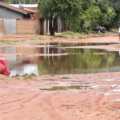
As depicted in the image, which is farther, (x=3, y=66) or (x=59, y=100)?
(x=3, y=66)

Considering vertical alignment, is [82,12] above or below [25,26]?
above

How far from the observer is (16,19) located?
191 feet

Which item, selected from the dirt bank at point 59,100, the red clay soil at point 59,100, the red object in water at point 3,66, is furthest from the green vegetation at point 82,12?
the dirt bank at point 59,100

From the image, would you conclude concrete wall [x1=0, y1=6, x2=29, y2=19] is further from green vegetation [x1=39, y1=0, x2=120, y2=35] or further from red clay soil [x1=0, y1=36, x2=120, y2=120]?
red clay soil [x1=0, y1=36, x2=120, y2=120]

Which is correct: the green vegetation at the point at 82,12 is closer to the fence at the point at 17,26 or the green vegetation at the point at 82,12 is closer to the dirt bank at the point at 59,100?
the fence at the point at 17,26

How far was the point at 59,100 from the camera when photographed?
10578mm

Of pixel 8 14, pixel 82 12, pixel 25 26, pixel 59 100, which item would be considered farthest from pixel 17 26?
pixel 59 100

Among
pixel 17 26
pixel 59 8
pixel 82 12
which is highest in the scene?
pixel 59 8

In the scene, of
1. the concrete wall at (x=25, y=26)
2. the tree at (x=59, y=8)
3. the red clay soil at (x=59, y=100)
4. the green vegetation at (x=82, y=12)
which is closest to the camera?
the red clay soil at (x=59, y=100)

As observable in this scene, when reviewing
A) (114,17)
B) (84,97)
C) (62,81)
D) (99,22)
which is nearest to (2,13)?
(99,22)

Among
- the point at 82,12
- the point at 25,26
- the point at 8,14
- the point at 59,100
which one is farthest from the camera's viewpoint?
the point at 82,12

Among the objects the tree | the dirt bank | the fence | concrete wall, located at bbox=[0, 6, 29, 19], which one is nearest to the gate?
the fence

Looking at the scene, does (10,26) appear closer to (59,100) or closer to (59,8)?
(59,8)

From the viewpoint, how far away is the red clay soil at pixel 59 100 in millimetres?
8539
